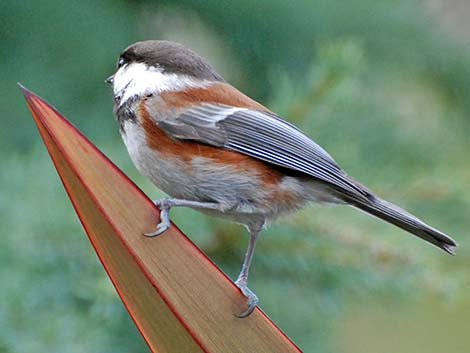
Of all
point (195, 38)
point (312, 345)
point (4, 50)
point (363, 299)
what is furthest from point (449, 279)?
point (4, 50)

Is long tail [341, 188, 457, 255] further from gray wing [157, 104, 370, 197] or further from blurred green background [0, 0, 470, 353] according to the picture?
blurred green background [0, 0, 470, 353]

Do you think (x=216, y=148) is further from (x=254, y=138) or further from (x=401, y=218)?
(x=401, y=218)

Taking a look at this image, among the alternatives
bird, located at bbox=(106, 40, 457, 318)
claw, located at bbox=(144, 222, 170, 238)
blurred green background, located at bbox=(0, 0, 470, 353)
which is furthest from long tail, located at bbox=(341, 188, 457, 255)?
claw, located at bbox=(144, 222, 170, 238)

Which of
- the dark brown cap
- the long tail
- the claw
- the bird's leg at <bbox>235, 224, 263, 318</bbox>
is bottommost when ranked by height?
the bird's leg at <bbox>235, 224, 263, 318</bbox>

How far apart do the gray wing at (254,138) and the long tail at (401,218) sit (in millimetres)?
17

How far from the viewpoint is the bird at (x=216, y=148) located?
3.70 feet

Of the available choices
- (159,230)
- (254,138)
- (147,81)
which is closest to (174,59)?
(147,81)

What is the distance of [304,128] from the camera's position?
4.77ft

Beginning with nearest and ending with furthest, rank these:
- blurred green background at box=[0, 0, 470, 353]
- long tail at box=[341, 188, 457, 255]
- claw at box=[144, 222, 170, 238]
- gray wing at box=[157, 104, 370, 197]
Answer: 1. claw at box=[144, 222, 170, 238]
2. long tail at box=[341, 188, 457, 255]
3. gray wing at box=[157, 104, 370, 197]
4. blurred green background at box=[0, 0, 470, 353]

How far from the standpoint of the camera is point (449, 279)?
4.91 ft

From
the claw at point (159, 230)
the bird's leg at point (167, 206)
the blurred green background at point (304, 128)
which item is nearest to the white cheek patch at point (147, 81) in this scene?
the bird's leg at point (167, 206)

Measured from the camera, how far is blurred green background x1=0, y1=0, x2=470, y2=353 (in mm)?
1446

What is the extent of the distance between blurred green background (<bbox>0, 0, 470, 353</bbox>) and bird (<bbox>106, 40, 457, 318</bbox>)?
246mm

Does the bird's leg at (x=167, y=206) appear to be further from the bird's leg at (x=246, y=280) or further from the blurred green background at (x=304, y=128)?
the blurred green background at (x=304, y=128)
